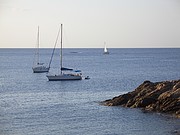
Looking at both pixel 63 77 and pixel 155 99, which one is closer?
pixel 155 99

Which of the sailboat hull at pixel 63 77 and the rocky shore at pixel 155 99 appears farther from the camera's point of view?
the sailboat hull at pixel 63 77

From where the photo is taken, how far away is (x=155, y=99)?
46.1m

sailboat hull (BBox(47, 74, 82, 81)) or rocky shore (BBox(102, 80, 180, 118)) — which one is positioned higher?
rocky shore (BBox(102, 80, 180, 118))

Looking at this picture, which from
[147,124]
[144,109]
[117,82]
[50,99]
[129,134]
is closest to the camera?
[129,134]

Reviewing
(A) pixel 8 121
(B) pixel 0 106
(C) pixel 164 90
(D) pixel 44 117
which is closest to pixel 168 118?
(C) pixel 164 90

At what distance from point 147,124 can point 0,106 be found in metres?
18.4

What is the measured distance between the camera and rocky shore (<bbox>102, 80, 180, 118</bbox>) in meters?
42.8

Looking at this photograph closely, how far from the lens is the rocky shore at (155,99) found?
141 feet

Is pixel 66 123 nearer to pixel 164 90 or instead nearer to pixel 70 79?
pixel 164 90

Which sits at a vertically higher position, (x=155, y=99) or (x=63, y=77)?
(x=155, y=99)

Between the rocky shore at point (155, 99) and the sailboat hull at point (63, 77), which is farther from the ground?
the rocky shore at point (155, 99)

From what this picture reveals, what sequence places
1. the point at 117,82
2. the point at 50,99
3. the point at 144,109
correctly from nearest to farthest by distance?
1. the point at 144,109
2. the point at 50,99
3. the point at 117,82

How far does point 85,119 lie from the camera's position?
4144cm

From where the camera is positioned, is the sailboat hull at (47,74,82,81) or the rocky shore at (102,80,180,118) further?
the sailboat hull at (47,74,82,81)
